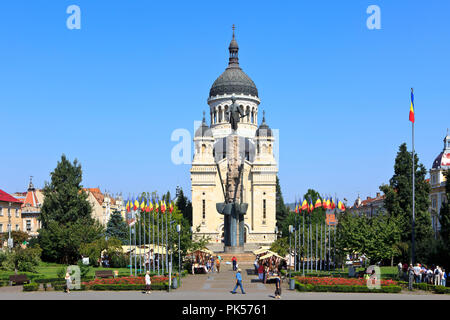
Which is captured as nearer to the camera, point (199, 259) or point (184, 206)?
point (199, 259)

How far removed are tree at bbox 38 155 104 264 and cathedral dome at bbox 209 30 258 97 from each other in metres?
46.1

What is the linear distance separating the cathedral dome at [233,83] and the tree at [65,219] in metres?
46.1

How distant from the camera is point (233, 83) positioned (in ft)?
345

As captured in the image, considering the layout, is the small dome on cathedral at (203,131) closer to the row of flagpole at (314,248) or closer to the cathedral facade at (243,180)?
the cathedral facade at (243,180)

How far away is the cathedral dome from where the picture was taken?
344 ft

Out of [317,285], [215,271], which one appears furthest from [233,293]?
[215,271]

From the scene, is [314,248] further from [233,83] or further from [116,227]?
[233,83]

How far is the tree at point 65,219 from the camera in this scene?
5753 cm

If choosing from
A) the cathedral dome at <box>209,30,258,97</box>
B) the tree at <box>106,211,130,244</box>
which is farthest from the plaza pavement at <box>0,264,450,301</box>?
the cathedral dome at <box>209,30,258,97</box>

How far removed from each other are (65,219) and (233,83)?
51455 millimetres

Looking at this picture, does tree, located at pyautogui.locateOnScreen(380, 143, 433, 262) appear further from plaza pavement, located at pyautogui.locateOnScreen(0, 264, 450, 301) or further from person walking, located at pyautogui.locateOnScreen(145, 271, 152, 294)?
person walking, located at pyautogui.locateOnScreen(145, 271, 152, 294)

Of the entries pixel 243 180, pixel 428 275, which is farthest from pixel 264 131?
pixel 428 275
